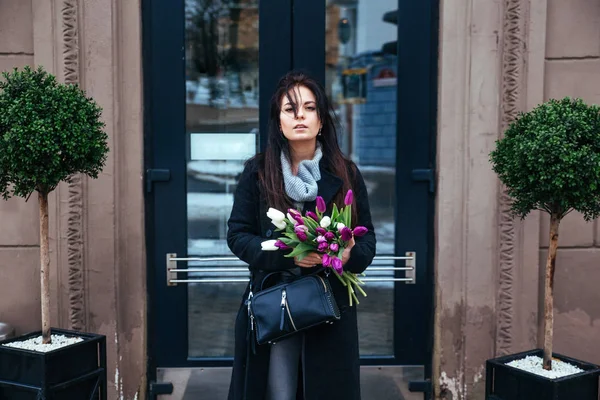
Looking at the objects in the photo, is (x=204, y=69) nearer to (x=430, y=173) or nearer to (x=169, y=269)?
(x=169, y=269)

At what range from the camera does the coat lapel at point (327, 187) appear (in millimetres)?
3026

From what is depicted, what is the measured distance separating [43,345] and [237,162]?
5.43 feet

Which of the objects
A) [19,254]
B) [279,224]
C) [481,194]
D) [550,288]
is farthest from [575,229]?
[19,254]

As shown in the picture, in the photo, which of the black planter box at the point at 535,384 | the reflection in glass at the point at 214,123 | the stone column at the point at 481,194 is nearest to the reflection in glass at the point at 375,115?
the stone column at the point at 481,194

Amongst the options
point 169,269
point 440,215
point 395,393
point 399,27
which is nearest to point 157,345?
point 169,269

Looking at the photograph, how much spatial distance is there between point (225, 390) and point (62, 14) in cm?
247

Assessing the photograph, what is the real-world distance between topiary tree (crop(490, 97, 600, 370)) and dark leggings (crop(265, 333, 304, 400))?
1.21 meters

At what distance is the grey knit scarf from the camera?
2.98 meters

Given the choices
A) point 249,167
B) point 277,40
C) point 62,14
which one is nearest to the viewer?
point 249,167

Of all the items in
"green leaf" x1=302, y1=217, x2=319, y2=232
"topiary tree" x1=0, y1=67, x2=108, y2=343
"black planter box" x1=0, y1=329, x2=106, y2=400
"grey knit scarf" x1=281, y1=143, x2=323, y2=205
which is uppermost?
"topiary tree" x1=0, y1=67, x2=108, y2=343

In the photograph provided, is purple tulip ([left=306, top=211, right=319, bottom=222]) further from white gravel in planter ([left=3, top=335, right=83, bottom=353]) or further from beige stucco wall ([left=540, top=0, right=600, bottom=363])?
beige stucco wall ([left=540, top=0, right=600, bottom=363])

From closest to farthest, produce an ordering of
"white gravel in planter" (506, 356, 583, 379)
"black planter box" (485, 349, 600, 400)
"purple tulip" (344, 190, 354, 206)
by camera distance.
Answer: "purple tulip" (344, 190, 354, 206) → "black planter box" (485, 349, 600, 400) → "white gravel in planter" (506, 356, 583, 379)

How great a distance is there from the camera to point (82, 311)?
13.6 feet

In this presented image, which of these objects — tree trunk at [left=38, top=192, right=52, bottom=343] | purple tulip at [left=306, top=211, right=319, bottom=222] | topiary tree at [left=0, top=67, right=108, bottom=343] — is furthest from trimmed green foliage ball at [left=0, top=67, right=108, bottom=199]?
purple tulip at [left=306, top=211, right=319, bottom=222]
